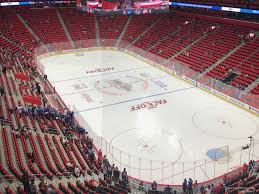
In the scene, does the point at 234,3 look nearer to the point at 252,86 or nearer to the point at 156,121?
the point at 252,86

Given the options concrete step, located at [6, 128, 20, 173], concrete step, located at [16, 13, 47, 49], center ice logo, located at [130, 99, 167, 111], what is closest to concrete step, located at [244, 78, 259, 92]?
center ice logo, located at [130, 99, 167, 111]

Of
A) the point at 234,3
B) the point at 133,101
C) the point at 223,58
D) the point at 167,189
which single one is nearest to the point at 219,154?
the point at 167,189

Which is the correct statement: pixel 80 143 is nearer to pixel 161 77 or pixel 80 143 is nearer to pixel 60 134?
pixel 60 134

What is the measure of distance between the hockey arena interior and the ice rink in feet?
0.27

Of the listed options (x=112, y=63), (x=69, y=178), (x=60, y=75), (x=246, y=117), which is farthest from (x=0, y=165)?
(x=112, y=63)

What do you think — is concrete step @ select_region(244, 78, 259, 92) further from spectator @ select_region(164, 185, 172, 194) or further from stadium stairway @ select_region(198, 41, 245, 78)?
spectator @ select_region(164, 185, 172, 194)

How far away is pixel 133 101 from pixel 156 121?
4151mm

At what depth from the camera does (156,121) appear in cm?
2292

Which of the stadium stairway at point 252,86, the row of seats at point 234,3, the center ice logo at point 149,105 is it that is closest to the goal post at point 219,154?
the center ice logo at point 149,105

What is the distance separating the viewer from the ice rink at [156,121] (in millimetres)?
17688

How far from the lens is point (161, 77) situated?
32.8 metres

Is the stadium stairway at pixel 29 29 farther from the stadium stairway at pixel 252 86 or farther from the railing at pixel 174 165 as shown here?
the stadium stairway at pixel 252 86

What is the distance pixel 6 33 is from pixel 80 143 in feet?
98.2

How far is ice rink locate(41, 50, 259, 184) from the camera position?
17688mm
